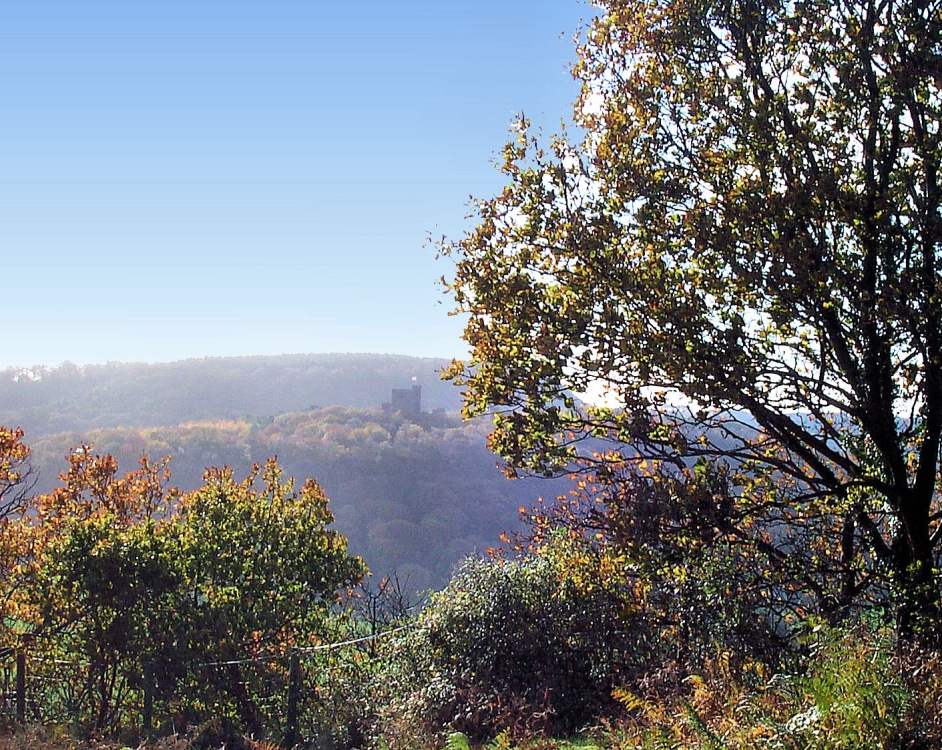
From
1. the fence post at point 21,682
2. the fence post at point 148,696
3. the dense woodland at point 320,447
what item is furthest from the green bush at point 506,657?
the dense woodland at point 320,447

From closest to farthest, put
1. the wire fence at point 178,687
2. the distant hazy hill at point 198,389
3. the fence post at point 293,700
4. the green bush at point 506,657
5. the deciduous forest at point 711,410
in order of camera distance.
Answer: the deciduous forest at point 711,410
the green bush at point 506,657
the fence post at point 293,700
the wire fence at point 178,687
the distant hazy hill at point 198,389

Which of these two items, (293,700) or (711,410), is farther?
(293,700)

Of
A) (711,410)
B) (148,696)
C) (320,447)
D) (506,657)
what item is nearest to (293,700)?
(148,696)

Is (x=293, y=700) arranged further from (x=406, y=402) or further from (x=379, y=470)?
(x=406, y=402)

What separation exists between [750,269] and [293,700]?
730 cm

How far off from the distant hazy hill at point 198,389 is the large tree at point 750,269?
8151cm

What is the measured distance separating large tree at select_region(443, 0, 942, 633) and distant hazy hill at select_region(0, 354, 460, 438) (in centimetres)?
8151

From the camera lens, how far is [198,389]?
355 ft

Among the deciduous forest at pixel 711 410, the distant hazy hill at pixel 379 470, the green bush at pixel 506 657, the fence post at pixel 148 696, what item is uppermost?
the deciduous forest at pixel 711 410

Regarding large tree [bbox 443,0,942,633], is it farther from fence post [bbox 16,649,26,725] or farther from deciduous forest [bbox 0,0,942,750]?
fence post [bbox 16,649,26,725]

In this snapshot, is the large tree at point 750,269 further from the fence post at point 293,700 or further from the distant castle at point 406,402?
the distant castle at point 406,402

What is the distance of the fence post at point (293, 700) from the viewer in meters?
10.2

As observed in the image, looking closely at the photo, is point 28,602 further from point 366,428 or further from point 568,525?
point 366,428

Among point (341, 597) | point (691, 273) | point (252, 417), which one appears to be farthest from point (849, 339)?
point (252, 417)
